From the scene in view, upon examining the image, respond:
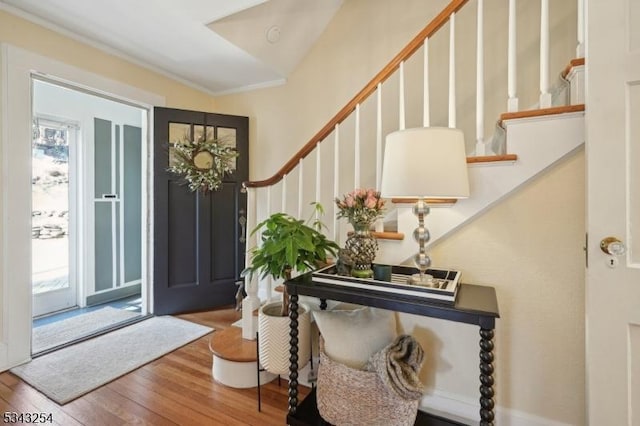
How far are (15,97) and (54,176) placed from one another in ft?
4.81

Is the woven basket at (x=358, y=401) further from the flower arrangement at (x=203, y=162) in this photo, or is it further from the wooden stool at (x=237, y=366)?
the flower arrangement at (x=203, y=162)

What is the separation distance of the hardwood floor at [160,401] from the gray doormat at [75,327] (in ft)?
1.56

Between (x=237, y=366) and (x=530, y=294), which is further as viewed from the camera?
(x=237, y=366)

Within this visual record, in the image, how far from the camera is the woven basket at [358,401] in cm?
130

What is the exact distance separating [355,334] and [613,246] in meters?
1.08

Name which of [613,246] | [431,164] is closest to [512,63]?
[431,164]

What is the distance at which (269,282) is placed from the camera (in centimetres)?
218

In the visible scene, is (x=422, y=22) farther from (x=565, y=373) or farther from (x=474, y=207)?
(x=565, y=373)

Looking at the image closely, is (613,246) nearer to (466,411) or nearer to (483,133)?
(483,133)

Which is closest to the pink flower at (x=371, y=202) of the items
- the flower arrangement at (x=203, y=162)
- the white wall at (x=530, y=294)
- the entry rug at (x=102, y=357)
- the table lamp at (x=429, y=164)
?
the table lamp at (x=429, y=164)

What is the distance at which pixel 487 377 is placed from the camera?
1.13 meters

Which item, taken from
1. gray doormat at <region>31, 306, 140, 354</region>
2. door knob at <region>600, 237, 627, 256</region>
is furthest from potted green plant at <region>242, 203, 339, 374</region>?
gray doormat at <region>31, 306, 140, 354</region>

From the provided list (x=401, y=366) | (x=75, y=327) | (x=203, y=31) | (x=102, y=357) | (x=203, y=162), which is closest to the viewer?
(x=401, y=366)

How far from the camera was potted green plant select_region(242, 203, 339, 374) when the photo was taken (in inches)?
64.1
